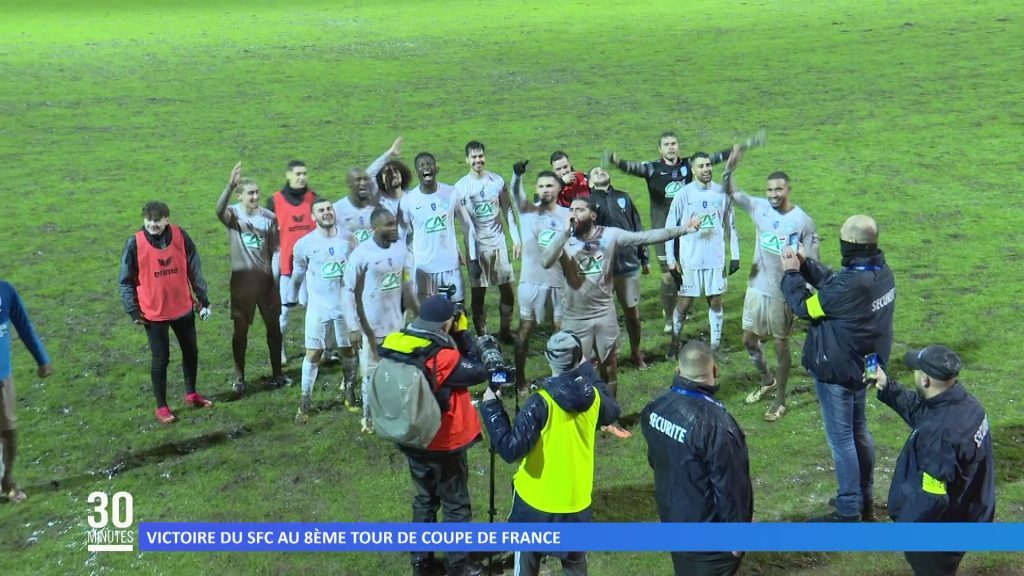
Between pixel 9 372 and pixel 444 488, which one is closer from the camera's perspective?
pixel 444 488

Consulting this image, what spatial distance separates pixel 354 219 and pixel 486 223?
1.60 meters

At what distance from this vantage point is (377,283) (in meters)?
9.00

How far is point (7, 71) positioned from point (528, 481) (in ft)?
117

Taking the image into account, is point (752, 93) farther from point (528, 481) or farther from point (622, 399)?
point (528, 481)

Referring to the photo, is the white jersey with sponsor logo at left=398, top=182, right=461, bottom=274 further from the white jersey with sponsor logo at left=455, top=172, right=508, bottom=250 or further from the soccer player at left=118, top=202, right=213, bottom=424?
the soccer player at left=118, top=202, right=213, bottom=424

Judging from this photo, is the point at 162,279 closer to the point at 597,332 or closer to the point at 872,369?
the point at 597,332

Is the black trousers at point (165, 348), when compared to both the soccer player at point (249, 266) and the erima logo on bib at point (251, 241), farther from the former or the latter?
the erima logo on bib at point (251, 241)

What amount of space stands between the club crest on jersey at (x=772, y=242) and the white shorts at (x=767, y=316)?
1.43 ft

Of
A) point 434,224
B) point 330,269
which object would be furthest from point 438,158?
point 330,269

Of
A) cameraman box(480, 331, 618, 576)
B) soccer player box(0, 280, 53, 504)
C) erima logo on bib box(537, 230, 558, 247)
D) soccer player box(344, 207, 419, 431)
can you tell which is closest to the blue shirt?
soccer player box(0, 280, 53, 504)

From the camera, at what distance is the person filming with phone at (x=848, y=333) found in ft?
22.5

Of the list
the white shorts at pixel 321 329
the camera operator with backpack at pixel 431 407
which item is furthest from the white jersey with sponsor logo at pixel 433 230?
the camera operator with backpack at pixel 431 407

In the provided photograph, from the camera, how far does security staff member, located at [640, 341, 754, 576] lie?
538 centimetres

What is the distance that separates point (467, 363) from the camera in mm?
6617
